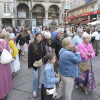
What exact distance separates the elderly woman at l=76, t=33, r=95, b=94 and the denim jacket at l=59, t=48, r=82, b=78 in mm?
727

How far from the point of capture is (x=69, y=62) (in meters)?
2.54

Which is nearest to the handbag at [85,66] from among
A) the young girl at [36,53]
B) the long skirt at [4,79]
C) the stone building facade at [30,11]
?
the young girl at [36,53]

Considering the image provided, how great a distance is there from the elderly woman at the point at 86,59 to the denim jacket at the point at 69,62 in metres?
0.73

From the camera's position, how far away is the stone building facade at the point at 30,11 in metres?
27.8

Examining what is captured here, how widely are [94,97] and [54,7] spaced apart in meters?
31.7

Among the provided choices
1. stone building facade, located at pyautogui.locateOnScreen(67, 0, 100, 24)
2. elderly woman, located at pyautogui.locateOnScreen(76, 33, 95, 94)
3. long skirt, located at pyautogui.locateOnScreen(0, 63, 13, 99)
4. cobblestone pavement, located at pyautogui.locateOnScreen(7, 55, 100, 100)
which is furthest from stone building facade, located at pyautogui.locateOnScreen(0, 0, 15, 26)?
elderly woman, located at pyautogui.locateOnScreen(76, 33, 95, 94)

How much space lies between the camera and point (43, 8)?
32.1 m

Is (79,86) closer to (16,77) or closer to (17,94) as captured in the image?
(17,94)

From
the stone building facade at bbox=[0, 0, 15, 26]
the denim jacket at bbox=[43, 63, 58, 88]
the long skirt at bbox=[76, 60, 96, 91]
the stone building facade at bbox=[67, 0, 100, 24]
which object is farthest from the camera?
the stone building facade at bbox=[0, 0, 15, 26]

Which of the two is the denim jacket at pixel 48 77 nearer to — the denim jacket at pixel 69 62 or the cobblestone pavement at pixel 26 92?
the denim jacket at pixel 69 62

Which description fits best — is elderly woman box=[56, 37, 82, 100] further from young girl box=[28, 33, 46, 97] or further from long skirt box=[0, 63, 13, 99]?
long skirt box=[0, 63, 13, 99]

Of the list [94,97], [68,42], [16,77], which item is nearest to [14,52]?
[16,77]

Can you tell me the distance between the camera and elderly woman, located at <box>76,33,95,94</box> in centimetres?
323

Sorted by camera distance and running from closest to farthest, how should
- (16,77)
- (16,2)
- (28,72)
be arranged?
(16,77)
(28,72)
(16,2)
